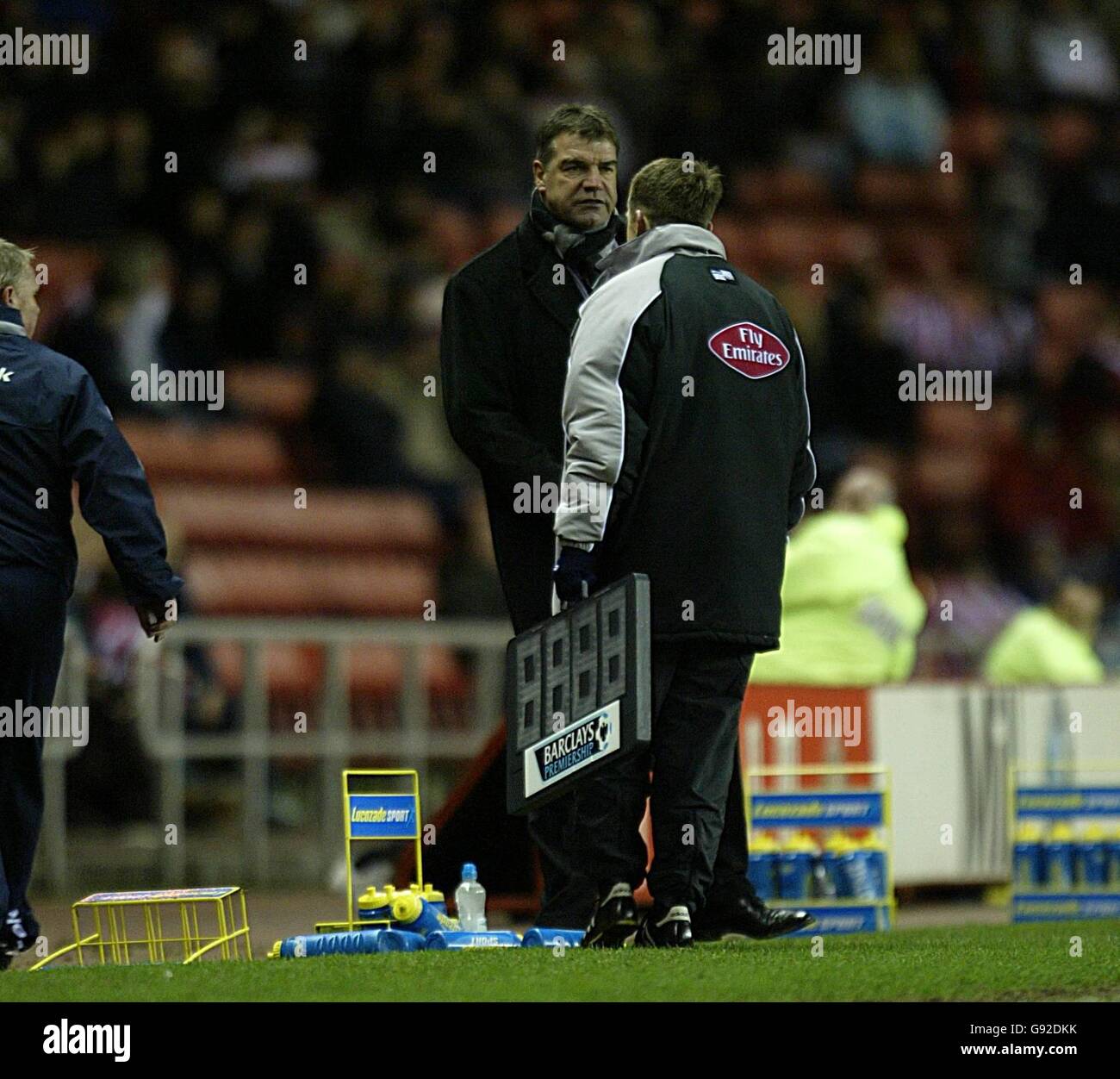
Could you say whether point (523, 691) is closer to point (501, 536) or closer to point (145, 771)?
point (501, 536)

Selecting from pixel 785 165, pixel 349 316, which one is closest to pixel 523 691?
pixel 349 316

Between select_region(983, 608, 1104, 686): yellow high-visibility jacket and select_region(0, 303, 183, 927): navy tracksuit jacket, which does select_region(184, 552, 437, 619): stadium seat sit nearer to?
select_region(983, 608, 1104, 686): yellow high-visibility jacket

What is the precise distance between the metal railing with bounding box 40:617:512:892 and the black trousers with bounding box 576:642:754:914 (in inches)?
220

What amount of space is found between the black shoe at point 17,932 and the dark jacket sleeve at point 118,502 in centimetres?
88

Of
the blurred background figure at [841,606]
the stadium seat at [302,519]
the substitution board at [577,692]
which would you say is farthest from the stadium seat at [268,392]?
the substitution board at [577,692]

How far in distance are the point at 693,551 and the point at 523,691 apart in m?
0.63

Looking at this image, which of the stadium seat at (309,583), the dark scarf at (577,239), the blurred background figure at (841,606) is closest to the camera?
the dark scarf at (577,239)

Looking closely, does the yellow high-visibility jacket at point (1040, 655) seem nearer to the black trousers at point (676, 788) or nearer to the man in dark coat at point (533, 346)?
the man in dark coat at point (533, 346)

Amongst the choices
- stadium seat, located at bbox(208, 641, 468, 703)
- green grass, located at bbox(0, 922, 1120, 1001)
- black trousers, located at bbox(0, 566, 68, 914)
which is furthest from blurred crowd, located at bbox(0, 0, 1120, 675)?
green grass, located at bbox(0, 922, 1120, 1001)

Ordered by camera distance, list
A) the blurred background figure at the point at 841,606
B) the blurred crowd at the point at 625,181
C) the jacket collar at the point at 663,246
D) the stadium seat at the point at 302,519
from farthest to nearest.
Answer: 1. the blurred crowd at the point at 625,181
2. the stadium seat at the point at 302,519
3. the blurred background figure at the point at 841,606
4. the jacket collar at the point at 663,246

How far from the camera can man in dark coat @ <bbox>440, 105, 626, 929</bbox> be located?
6.96 metres

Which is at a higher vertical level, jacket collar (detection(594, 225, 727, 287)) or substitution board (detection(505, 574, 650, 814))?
jacket collar (detection(594, 225, 727, 287))

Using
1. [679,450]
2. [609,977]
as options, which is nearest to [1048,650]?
[679,450]

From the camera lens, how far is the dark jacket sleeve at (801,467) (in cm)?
671
